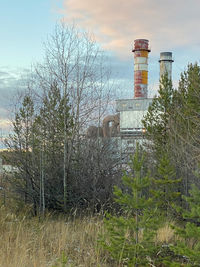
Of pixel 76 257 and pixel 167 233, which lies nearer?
pixel 76 257

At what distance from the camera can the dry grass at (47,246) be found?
16.5ft

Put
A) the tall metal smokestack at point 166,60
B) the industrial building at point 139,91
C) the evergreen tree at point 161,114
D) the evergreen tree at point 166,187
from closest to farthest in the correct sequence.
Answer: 1. the evergreen tree at point 166,187
2. the evergreen tree at point 161,114
3. the industrial building at point 139,91
4. the tall metal smokestack at point 166,60

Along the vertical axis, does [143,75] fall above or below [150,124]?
above

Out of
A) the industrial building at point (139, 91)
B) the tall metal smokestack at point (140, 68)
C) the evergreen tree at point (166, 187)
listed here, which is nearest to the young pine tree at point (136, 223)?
the evergreen tree at point (166, 187)

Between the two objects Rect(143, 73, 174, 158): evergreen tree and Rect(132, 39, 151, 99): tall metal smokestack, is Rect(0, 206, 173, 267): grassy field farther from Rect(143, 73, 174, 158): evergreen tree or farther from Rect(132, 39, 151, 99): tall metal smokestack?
Rect(132, 39, 151, 99): tall metal smokestack

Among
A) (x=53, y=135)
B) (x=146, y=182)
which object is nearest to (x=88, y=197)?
(x=53, y=135)

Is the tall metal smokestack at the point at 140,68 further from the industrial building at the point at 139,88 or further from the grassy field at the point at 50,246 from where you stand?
the grassy field at the point at 50,246

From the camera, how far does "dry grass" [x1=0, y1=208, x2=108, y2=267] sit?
5027mm

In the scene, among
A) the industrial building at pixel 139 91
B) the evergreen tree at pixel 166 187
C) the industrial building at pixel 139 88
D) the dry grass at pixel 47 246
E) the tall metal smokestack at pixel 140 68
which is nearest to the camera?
the dry grass at pixel 47 246

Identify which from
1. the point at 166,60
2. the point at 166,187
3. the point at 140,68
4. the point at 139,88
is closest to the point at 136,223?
the point at 166,187

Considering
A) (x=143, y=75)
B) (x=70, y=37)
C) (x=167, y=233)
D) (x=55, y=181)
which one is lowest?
(x=167, y=233)

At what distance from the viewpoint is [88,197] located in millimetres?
9570

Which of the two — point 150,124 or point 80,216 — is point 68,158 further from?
point 150,124

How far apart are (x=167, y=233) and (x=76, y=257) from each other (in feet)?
8.68
